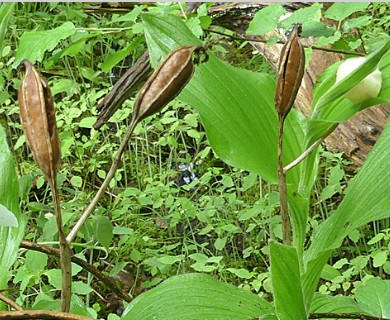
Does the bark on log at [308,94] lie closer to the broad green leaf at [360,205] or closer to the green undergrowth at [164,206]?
the green undergrowth at [164,206]

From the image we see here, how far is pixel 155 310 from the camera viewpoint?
0.46 metres

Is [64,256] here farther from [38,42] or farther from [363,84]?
[38,42]

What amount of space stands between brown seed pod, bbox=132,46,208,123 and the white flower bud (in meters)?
0.18

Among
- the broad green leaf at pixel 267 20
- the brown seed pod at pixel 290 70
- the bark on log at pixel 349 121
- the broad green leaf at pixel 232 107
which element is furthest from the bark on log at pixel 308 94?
the brown seed pod at pixel 290 70

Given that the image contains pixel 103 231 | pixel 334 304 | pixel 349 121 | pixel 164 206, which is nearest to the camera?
pixel 334 304

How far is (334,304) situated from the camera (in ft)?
1.90

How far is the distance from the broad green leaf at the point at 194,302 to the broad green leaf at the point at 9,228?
0.30 feet

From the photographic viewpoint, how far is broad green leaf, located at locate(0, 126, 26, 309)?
18.1 inches

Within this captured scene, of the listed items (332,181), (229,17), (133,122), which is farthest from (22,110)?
(229,17)

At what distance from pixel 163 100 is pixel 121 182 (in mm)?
1486

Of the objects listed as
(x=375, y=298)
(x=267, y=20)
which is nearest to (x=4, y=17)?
(x=375, y=298)

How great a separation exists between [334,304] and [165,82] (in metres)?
0.31

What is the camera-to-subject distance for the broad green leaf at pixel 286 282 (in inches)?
14.9

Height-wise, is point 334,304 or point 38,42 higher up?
point 38,42
